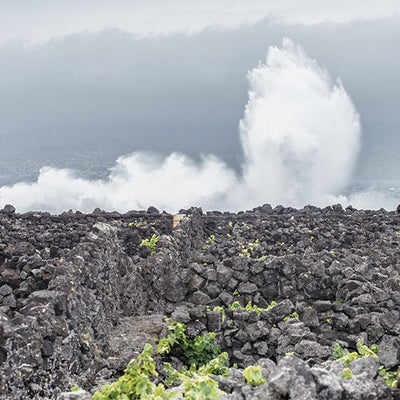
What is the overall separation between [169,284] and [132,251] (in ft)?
26.4

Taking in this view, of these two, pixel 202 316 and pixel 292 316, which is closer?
pixel 202 316

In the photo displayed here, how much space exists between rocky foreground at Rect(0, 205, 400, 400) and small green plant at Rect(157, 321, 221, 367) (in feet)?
0.57

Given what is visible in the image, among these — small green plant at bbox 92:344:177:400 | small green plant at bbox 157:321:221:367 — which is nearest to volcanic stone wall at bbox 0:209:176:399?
small green plant at bbox 157:321:221:367

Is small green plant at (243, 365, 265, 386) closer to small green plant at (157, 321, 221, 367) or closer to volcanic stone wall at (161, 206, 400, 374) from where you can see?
volcanic stone wall at (161, 206, 400, 374)

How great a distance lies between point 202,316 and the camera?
9.59m

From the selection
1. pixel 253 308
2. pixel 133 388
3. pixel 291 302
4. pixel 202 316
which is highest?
pixel 291 302

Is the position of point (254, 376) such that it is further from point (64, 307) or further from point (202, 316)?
point (202, 316)

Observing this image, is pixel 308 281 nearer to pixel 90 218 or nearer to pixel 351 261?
pixel 351 261

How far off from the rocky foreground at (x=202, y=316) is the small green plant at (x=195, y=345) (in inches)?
6.8

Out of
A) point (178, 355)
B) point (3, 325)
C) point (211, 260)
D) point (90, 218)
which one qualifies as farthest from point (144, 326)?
point (90, 218)

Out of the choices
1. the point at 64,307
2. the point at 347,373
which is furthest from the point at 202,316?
the point at 347,373

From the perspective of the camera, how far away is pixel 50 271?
13.2 m

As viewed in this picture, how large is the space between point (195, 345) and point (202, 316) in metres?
0.55

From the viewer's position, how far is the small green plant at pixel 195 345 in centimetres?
922
